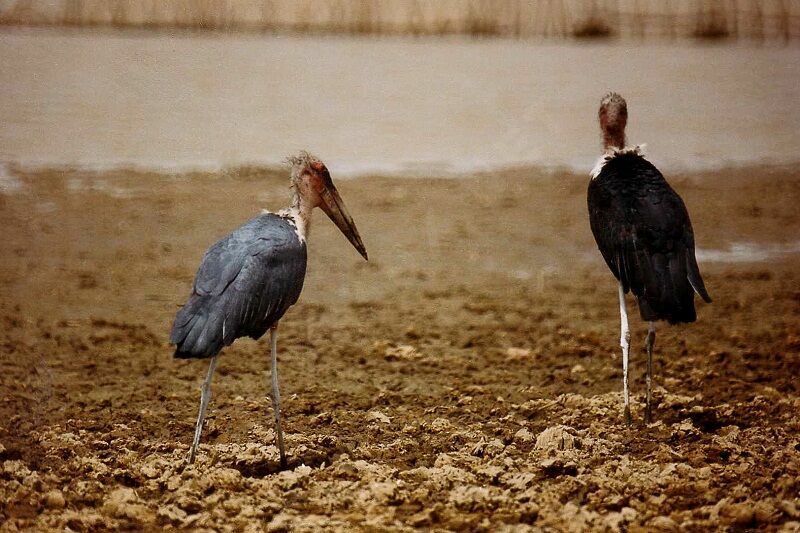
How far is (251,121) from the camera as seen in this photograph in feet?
18.6

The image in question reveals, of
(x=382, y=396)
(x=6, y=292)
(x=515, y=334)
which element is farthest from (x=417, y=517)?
(x=6, y=292)

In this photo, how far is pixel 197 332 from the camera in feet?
11.0

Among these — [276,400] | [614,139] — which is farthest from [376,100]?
[276,400]

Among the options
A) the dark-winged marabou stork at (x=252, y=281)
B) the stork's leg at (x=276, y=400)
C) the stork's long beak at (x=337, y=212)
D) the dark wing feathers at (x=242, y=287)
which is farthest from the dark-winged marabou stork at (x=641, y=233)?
the stork's leg at (x=276, y=400)

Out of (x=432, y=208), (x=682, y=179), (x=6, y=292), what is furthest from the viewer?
(x=432, y=208)

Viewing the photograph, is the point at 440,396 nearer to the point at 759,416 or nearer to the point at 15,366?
the point at 759,416

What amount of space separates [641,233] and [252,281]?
1585 mm

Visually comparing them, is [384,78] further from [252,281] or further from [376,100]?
[252,281]

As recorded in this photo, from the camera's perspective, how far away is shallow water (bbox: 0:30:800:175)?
4.95m

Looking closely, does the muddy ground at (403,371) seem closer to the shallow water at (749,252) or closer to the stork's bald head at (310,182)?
the shallow water at (749,252)

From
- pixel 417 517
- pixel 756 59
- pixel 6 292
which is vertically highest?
pixel 756 59

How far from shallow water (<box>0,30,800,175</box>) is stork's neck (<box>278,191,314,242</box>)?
5.20ft

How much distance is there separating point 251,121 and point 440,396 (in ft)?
6.79

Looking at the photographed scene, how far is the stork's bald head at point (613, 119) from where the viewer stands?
163 inches
